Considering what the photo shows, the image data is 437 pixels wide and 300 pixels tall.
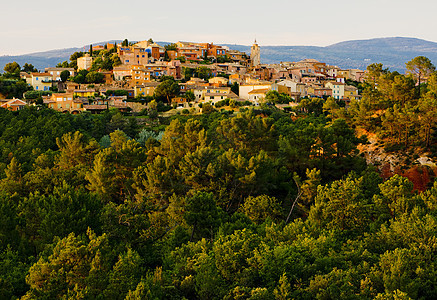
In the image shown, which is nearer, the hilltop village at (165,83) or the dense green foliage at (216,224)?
the dense green foliage at (216,224)

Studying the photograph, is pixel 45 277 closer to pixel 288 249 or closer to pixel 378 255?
pixel 288 249

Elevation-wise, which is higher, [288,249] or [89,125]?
[288,249]

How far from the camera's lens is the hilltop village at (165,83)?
70062mm

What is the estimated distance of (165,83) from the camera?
7362 centimetres

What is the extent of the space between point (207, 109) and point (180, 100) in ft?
31.2

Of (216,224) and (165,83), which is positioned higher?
(165,83)

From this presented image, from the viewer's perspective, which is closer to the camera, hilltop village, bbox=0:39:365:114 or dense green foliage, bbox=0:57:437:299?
dense green foliage, bbox=0:57:437:299

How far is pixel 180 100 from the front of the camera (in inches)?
2894

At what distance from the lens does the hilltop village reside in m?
70.1

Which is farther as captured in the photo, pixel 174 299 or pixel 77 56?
pixel 77 56

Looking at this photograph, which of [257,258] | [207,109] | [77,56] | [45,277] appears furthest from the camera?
[77,56]

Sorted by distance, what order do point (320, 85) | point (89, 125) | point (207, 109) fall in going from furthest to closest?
point (320, 85) → point (207, 109) → point (89, 125)

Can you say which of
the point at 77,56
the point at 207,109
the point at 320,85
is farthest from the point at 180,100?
the point at 77,56

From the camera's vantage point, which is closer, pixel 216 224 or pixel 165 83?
pixel 216 224
